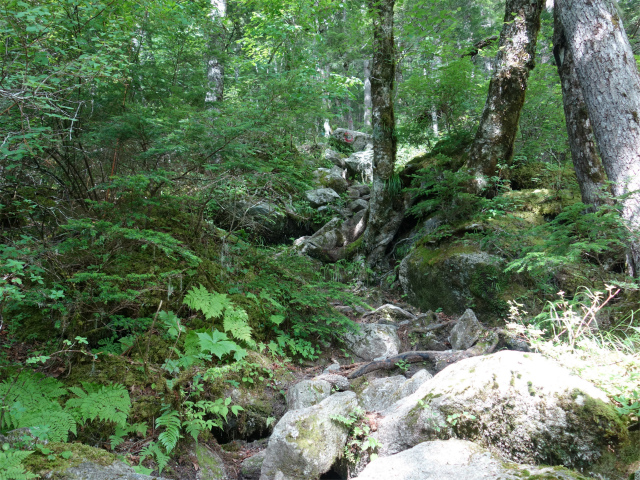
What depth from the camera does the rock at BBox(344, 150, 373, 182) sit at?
13578mm

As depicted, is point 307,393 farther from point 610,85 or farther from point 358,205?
point 358,205

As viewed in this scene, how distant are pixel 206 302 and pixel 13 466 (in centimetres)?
214

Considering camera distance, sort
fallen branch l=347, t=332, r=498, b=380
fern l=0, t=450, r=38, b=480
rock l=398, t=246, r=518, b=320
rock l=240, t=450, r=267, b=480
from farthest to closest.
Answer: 1. rock l=398, t=246, r=518, b=320
2. fallen branch l=347, t=332, r=498, b=380
3. rock l=240, t=450, r=267, b=480
4. fern l=0, t=450, r=38, b=480

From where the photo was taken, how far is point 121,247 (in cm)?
388

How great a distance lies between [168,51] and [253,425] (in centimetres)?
695

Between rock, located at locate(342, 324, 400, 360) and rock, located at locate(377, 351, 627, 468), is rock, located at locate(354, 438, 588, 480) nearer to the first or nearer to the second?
rock, located at locate(377, 351, 627, 468)

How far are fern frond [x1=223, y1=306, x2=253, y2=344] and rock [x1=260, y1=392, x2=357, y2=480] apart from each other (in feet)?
3.59

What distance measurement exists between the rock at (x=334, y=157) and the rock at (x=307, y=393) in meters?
10.6

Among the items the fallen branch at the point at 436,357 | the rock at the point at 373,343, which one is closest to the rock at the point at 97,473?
the fallen branch at the point at 436,357

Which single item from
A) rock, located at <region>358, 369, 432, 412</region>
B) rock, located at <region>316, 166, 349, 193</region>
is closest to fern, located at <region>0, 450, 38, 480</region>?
rock, located at <region>358, 369, 432, 412</region>

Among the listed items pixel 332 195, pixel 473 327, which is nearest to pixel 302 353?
pixel 473 327

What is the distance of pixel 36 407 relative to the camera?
2.51 metres

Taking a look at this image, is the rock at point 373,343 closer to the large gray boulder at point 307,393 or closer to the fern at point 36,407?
the large gray boulder at point 307,393

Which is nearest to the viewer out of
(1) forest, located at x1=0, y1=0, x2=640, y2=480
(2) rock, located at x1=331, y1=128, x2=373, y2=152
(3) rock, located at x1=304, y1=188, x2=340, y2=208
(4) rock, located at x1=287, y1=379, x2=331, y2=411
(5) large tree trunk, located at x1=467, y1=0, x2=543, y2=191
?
(1) forest, located at x1=0, y1=0, x2=640, y2=480
